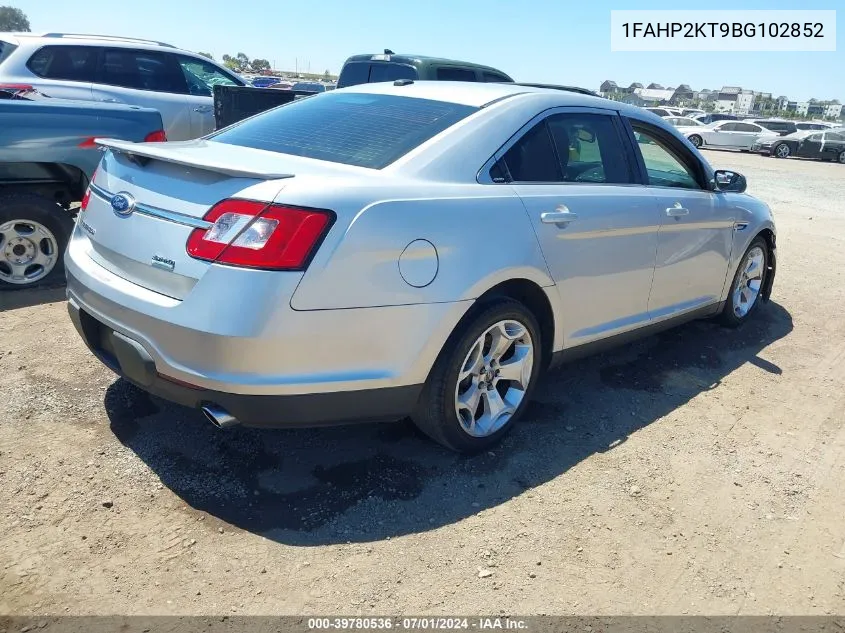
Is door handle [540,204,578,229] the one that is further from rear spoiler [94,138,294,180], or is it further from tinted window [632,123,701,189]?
rear spoiler [94,138,294,180]

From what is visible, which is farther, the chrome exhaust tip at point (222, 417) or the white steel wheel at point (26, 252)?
the white steel wheel at point (26, 252)

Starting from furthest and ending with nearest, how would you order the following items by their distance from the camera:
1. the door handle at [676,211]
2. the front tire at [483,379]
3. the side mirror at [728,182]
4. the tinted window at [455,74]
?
1. the tinted window at [455,74]
2. the side mirror at [728,182]
3. the door handle at [676,211]
4. the front tire at [483,379]

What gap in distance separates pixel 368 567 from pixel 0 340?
2.98 metres

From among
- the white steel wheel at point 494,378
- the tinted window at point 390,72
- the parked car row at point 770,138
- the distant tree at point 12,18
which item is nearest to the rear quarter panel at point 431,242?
the white steel wheel at point 494,378

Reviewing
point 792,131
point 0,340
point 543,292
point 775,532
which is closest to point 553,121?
point 543,292

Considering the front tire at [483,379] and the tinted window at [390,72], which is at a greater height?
the tinted window at [390,72]

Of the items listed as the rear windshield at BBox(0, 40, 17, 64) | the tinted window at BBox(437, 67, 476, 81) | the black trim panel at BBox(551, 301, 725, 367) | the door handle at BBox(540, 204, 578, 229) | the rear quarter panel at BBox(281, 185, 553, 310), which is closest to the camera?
the rear quarter panel at BBox(281, 185, 553, 310)

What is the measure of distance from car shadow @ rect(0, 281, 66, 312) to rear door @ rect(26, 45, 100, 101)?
314cm

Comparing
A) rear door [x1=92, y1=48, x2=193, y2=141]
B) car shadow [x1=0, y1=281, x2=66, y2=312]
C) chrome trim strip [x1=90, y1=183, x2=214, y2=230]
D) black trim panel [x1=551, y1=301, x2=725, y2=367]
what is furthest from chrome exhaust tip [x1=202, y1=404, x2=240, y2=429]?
rear door [x1=92, y1=48, x2=193, y2=141]

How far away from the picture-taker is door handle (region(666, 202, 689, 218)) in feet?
13.0

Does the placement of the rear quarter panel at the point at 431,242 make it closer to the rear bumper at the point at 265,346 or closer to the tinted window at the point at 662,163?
the rear bumper at the point at 265,346

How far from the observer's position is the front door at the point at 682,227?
4012 millimetres

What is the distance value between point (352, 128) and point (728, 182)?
287 cm

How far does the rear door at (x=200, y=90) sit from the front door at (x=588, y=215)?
218 inches
